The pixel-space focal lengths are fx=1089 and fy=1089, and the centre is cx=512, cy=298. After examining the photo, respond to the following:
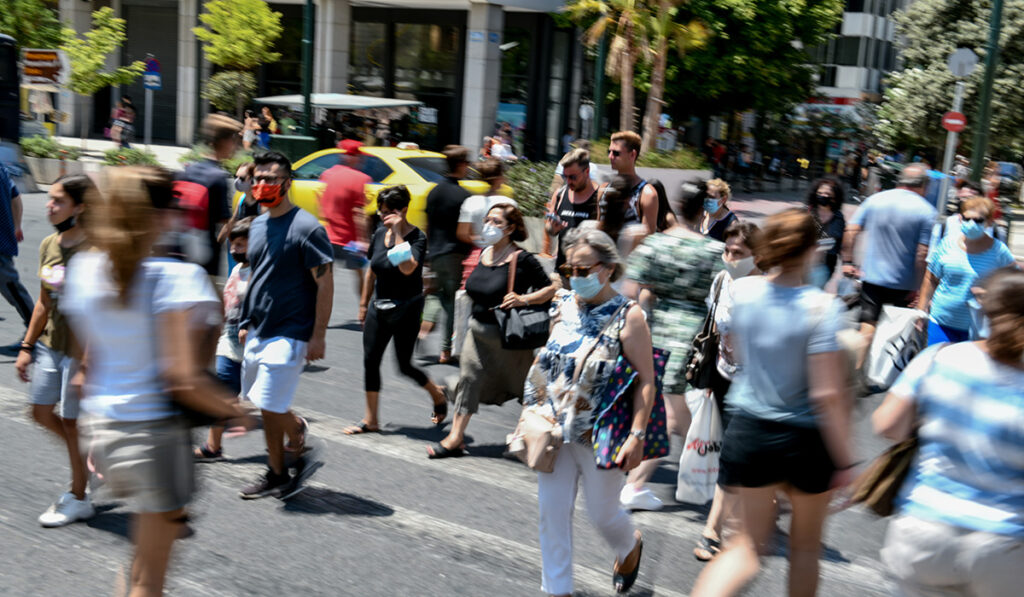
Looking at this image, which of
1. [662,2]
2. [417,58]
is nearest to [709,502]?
[662,2]

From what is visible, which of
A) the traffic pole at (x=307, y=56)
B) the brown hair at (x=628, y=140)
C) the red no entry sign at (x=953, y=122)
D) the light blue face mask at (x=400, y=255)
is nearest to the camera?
the light blue face mask at (x=400, y=255)

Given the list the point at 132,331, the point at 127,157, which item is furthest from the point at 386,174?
the point at 132,331

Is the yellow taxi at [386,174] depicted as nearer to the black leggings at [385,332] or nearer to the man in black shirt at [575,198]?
the man in black shirt at [575,198]

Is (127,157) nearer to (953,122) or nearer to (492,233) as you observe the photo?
(953,122)

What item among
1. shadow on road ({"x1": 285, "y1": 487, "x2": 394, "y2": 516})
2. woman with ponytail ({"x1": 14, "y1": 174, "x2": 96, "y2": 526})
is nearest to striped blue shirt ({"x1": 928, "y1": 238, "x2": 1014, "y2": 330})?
shadow on road ({"x1": 285, "y1": 487, "x2": 394, "y2": 516})

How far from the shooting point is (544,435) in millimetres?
4426

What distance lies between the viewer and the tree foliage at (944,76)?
31.9 m

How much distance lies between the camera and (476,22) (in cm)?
3000

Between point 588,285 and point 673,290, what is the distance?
1.48 m

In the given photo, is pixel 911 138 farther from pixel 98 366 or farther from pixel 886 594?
pixel 98 366

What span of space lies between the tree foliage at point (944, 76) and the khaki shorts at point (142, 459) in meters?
31.6

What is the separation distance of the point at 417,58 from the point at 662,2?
1336 cm

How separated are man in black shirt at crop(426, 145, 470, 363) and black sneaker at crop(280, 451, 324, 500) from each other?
10.7 feet

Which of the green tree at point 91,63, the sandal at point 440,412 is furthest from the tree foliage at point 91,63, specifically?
the sandal at point 440,412
